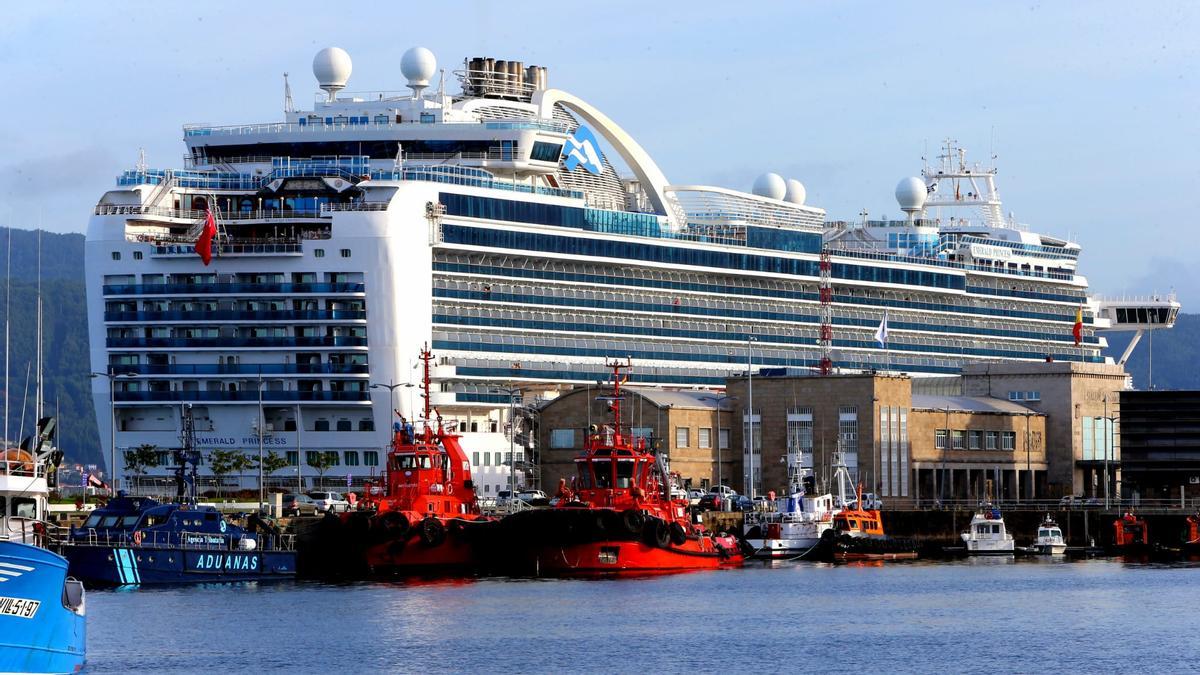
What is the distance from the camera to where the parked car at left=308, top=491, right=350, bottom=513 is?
118525 millimetres

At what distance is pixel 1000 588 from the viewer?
102375 mm

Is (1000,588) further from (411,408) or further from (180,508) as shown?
(411,408)

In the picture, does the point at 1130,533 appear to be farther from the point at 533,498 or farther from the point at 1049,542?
the point at 533,498

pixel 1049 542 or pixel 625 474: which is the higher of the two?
pixel 625 474

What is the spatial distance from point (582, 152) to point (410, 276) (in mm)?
19538

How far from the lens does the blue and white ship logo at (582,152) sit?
157 metres

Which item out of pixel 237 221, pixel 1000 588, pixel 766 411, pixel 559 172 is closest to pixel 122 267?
pixel 237 221

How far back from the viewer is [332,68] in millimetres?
152125

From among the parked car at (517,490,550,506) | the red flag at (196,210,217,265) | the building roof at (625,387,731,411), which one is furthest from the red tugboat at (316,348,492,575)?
the building roof at (625,387,731,411)

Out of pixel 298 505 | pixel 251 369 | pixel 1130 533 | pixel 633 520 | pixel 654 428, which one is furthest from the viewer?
pixel 654 428

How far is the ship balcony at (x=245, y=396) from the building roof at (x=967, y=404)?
37.6m

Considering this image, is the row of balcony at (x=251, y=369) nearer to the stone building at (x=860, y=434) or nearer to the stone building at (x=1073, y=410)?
the stone building at (x=860, y=434)

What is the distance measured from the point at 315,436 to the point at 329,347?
5610 mm

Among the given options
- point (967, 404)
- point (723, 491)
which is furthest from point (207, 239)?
point (967, 404)
